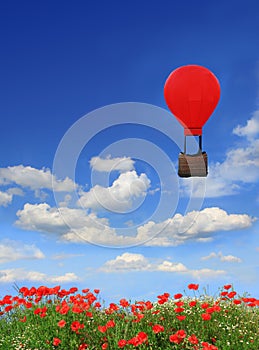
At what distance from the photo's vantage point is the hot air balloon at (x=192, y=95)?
7035mm

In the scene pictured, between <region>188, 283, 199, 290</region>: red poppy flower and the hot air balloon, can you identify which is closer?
<region>188, 283, 199, 290</region>: red poppy flower

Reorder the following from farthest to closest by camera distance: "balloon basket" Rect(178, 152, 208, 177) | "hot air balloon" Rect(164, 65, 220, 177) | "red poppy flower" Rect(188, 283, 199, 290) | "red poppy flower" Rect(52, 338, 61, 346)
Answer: "balloon basket" Rect(178, 152, 208, 177) < "hot air balloon" Rect(164, 65, 220, 177) < "red poppy flower" Rect(188, 283, 199, 290) < "red poppy flower" Rect(52, 338, 61, 346)

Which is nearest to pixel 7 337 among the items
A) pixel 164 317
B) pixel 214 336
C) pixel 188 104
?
pixel 164 317

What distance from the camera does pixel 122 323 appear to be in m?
6.04

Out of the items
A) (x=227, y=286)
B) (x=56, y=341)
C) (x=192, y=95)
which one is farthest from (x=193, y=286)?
(x=192, y=95)

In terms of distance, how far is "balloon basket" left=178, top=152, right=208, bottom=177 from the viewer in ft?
24.6

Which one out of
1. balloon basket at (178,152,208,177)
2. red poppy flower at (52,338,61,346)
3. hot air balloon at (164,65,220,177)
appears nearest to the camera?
red poppy flower at (52,338,61,346)

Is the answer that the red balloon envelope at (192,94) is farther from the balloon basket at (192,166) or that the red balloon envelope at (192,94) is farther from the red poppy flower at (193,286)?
the red poppy flower at (193,286)

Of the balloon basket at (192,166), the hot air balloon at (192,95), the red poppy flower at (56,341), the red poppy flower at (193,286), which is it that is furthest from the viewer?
the balloon basket at (192,166)

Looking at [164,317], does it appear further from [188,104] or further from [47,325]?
[188,104]

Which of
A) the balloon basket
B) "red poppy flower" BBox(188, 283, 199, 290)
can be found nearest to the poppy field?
"red poppy flower" BBox(188, 283, 199, 290)

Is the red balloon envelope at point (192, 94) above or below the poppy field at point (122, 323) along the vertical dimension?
above

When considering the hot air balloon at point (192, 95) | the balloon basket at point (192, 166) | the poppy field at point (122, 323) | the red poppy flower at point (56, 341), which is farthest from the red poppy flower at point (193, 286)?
the hot air balloon at point (192, 95)

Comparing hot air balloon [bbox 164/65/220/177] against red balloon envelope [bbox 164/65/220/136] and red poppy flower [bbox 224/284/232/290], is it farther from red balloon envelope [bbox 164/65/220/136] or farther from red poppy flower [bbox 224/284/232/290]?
red poppy flower [bbox 224/284/232/290]
